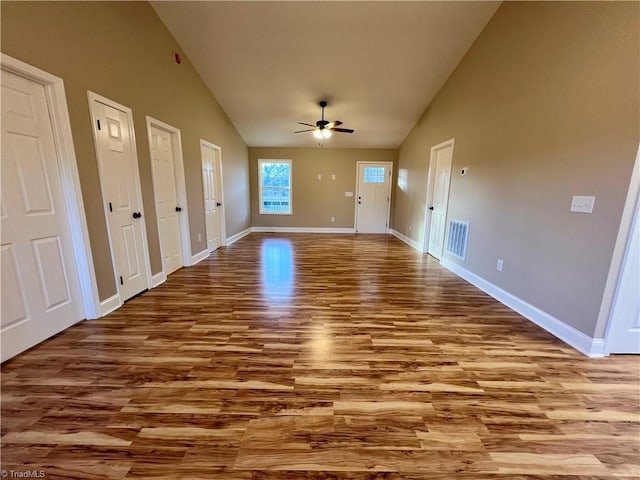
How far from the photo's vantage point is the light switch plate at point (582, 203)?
79.2 inches

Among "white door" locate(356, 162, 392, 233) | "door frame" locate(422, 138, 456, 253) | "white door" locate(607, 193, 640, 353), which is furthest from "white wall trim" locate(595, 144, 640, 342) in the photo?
"white door" locate(356, 162, 392, 233)

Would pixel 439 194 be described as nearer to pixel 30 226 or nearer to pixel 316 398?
pixel 316 398

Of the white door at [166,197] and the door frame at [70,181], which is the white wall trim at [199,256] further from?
the door frame at [70,181]

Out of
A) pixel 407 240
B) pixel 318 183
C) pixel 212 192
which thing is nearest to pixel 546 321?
pixel 407 240

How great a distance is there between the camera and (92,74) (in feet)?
7.80

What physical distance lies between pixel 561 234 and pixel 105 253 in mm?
4212

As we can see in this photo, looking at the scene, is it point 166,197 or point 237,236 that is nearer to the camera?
point 166,197

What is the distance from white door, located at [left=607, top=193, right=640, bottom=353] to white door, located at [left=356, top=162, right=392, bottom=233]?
600 centimetres

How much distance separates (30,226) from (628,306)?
4.46m

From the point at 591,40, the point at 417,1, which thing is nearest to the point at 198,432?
the point at 591,40

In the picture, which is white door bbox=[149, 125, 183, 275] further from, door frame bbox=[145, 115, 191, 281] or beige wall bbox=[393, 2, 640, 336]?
beige wall bbox=[393, 2, 640, 336]

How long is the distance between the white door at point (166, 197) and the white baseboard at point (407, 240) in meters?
4.54

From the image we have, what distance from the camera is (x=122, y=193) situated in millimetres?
2809

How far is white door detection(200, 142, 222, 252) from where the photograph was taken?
482 cm
